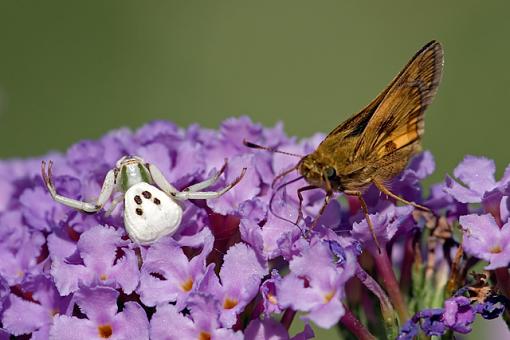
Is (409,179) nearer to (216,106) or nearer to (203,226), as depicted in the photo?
(203,226)

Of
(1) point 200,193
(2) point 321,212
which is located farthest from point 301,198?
(1) point 200,193

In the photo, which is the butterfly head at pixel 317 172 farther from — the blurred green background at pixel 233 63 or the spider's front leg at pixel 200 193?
the blurred green background at pixel 233 63

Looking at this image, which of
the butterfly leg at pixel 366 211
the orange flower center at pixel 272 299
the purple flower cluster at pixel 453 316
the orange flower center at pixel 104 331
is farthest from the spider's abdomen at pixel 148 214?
the purple flower cluster at pixel 453 316

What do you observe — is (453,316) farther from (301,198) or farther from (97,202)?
(97,202)

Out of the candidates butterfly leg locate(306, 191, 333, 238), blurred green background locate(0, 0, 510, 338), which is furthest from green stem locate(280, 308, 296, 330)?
blurred green background locate(0, 0, 510, 338)

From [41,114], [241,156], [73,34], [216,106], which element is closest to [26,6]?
[73,34]

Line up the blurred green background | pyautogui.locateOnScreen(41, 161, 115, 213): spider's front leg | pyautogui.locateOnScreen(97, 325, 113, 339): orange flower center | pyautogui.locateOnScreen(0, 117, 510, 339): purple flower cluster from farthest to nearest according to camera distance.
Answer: the blurred green background, pyautogui.locateOnScreen(41, 161, 115, 213): spider's front leg, pyautogui.locateOnScreen(97, 325, 113, 339): orange flower center, pyautogui.locateOnScreen(0, 117, 510, 339): purple flower cluster

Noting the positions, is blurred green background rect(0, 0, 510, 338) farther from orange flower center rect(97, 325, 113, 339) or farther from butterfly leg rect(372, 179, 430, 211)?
orange flower center rect(97, 325, 113, 339)

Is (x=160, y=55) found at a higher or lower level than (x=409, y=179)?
higher
